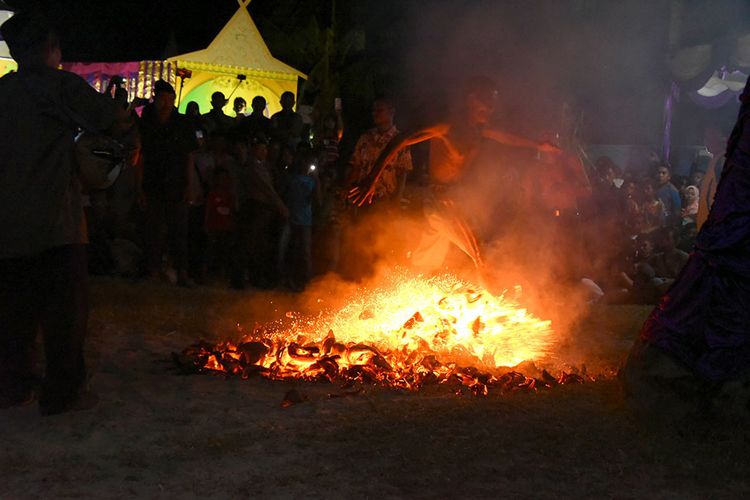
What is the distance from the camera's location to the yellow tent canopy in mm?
15391

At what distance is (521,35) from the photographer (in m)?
9.33

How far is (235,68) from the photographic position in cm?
1570

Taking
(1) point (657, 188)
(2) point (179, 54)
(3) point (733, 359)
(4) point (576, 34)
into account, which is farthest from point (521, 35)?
(2) point (179, 54)

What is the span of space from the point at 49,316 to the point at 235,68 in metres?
11.9

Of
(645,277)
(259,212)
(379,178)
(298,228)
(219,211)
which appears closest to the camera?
(379,178)

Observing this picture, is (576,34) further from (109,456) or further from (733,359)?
(109,456)

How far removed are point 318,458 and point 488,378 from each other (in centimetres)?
177

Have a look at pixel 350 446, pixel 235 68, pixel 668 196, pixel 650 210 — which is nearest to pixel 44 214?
pixel 350 446

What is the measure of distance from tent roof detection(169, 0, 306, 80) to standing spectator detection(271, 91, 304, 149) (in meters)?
3.59

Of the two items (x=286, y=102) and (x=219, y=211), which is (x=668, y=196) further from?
(x=219, y=211)

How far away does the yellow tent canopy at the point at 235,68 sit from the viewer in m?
15.4

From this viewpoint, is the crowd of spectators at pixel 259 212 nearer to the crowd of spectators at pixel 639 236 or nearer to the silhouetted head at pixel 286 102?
the crowd of spectators at pixel 639 236

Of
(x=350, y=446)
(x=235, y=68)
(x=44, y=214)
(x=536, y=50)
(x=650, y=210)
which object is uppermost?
(x=235, y=68)

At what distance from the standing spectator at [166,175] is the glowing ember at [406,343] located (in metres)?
2.30
